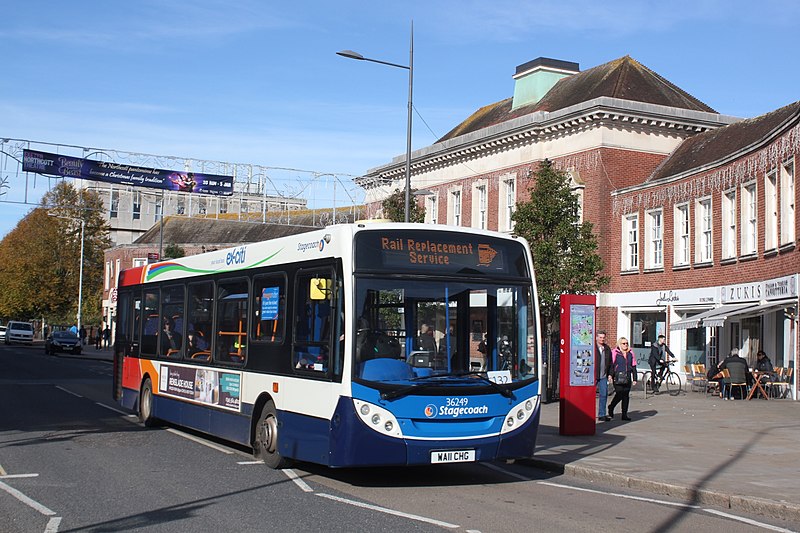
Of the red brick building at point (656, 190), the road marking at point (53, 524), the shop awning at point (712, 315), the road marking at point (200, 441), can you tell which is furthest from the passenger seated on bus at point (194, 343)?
the shop awning at point (712, 315)

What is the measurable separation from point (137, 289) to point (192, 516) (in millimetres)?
10766

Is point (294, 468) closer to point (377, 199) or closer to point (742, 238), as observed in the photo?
point (742, 238)

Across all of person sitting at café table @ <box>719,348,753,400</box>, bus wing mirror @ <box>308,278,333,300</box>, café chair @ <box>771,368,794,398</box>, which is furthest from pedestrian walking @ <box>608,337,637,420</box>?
bus wing mirror @ <box>308,278,333,300</box>

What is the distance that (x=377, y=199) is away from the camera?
5775cm

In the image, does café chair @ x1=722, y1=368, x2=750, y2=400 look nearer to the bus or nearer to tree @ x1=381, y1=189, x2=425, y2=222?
tree @ x1=381, y1=189, x2=425, y2=222

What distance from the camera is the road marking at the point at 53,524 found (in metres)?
8.61

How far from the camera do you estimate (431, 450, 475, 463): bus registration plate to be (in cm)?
1098

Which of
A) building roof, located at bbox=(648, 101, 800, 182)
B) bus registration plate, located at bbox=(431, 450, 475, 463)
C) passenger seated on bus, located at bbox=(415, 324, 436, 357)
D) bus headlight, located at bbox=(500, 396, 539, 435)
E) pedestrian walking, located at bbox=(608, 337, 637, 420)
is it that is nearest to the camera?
bus registration plate, located at bbox=(431, 450, 475, 463)

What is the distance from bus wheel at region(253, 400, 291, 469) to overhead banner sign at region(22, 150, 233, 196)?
32.1 metres

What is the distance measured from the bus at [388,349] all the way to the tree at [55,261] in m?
78.6

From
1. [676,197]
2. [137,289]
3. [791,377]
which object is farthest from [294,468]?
[676,197]

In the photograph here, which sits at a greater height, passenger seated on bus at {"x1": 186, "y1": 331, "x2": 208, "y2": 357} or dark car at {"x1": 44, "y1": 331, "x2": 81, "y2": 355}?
passenger seated on bus at {"x1": 186, "y1": 331, "x2": 208, "y2": 357}

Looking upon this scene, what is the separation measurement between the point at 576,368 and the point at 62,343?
49.9 m

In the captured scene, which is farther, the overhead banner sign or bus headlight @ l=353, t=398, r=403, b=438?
the overhead banner sign
